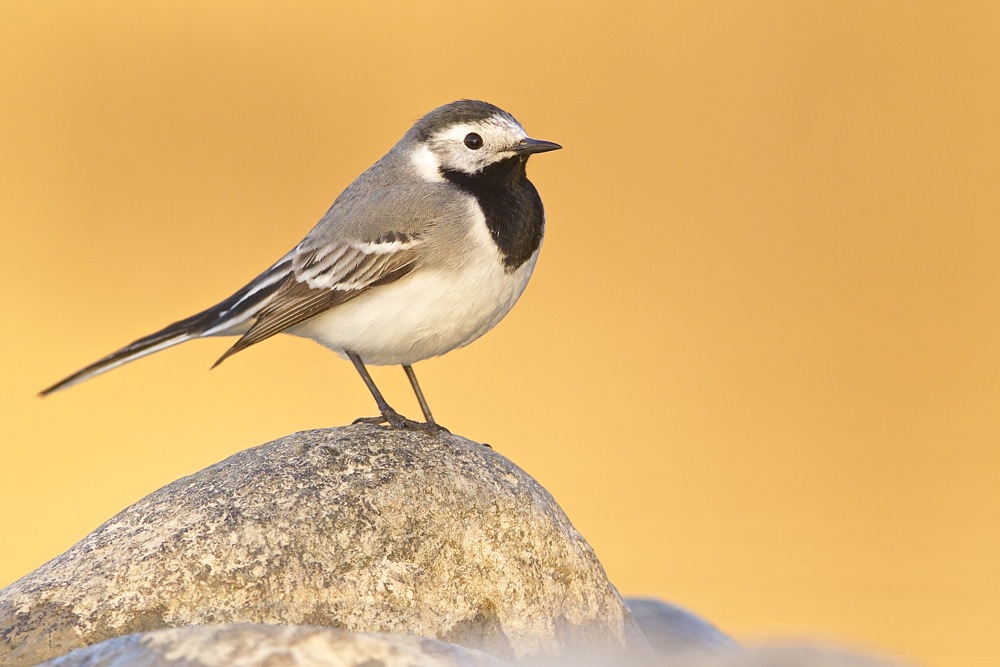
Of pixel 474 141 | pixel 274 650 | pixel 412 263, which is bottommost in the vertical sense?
pixel 274 650

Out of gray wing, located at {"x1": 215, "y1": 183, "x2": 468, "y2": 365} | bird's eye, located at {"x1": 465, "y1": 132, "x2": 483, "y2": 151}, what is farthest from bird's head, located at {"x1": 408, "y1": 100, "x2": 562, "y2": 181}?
gray wing, located at {"x1": 215, "y1": 183, "x2": 468, "y2": 365}

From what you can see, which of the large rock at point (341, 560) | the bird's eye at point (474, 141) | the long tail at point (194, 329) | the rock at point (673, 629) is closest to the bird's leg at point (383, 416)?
the large rock at point (341, 560)

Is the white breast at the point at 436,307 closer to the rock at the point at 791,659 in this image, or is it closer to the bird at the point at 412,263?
the bird at the point at 412,263

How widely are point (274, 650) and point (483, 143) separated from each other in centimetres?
356

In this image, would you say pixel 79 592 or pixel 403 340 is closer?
pixel 79 592

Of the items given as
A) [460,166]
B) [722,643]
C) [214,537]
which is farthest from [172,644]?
[722,643]

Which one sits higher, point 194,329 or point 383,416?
point 194,329

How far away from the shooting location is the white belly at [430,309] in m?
6.29

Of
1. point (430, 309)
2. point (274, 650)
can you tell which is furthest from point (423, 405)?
point (274, 650)

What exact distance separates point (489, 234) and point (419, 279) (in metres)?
0.44

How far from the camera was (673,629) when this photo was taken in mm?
7621

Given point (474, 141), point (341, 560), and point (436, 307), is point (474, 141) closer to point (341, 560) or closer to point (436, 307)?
point (436, 307)

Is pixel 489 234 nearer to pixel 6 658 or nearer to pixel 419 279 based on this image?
pixel 419 279

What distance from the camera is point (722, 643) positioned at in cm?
736
